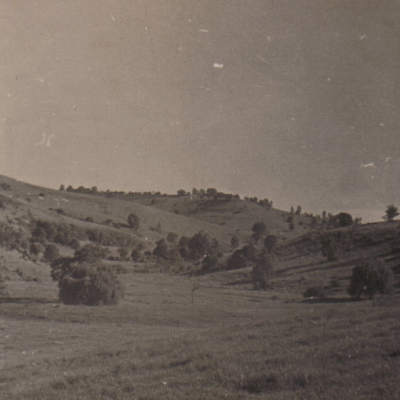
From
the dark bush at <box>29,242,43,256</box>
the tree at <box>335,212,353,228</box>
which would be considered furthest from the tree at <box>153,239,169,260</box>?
the tree at <box>335,212,353,228</box>

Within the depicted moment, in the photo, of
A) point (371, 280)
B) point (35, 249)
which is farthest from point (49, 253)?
point (371, 280)

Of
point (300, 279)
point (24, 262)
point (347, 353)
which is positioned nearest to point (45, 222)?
point (24, 262)

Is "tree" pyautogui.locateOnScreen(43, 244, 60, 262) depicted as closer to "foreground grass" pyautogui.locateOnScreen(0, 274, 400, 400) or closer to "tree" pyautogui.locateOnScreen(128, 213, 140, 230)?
"tree" pyautogui.locateOnScreen(128, 213, 140, 230)

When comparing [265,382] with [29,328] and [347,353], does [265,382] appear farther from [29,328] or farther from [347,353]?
[29,328]

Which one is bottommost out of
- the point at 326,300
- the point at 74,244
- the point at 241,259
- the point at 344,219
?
the point at 326,300

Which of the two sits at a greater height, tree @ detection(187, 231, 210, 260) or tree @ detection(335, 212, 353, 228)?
tree @ detection(335, 212, 353, 228)

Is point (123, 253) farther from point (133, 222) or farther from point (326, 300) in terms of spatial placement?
point (326, 300)

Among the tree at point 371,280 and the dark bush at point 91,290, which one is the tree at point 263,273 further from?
the dark bush at point 91,290
